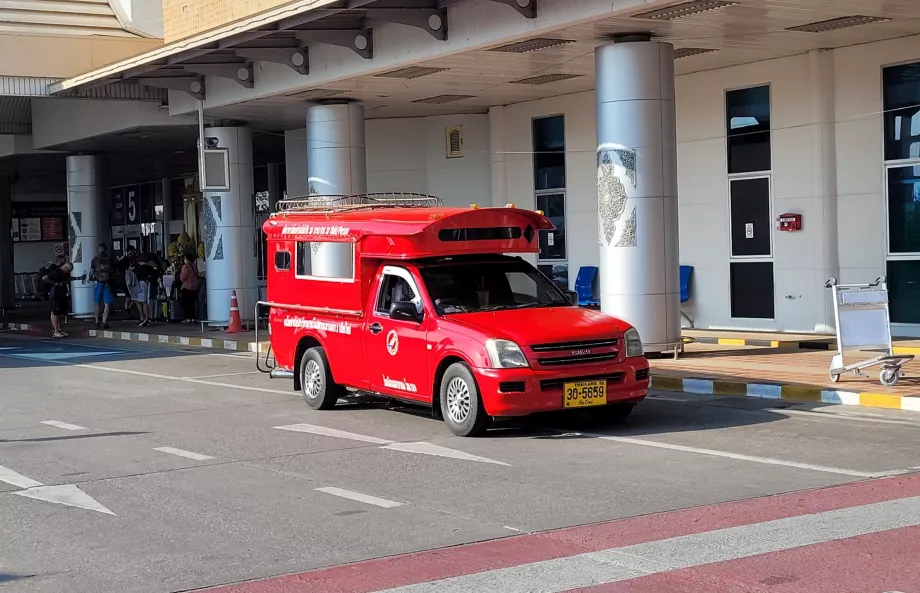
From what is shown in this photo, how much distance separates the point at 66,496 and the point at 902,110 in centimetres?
1381

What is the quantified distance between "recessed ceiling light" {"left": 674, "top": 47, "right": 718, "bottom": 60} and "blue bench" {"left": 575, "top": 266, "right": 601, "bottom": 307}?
18.8 ft

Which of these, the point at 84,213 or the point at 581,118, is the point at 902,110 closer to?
the point at 581,118

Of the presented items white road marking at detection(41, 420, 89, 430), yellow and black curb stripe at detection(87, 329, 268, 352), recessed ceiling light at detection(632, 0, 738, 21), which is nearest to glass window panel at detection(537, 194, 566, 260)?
yellow and black curb stripe at detection(87, 329, 268, 352)

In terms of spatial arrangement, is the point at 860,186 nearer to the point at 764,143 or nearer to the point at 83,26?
the point at 764,143

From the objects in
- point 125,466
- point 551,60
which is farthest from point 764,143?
point 125,466

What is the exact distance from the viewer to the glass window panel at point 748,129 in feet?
65.9

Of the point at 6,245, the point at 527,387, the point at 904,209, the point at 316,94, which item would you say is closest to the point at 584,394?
the point at 527,387

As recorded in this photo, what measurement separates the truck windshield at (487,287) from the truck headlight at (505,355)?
101cm

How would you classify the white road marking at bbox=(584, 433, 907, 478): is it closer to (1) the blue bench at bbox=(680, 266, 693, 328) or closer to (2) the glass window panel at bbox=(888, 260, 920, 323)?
(2) the glass window panel at bbox=(888, 260, 920, 323)

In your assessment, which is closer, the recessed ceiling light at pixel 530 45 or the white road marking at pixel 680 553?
the white road marking at pixel 680 553

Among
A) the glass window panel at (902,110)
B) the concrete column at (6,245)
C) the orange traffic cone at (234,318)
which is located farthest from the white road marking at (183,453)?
the concrete column at (6,245)

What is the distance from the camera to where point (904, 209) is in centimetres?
1811

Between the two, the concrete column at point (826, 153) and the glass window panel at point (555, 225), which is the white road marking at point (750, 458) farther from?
the glass window panel at point (555, 225)

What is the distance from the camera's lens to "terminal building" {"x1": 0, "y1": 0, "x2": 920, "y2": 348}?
666 inches
